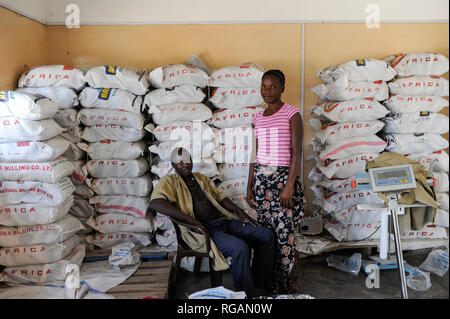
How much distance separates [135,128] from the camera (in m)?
2.64

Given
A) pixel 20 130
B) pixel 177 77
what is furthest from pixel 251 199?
pixel 20 130

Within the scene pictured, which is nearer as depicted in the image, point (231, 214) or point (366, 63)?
point (231, 214)

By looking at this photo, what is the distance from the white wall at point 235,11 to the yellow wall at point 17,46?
→ 0.58 feet

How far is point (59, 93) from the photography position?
2500 millimetres

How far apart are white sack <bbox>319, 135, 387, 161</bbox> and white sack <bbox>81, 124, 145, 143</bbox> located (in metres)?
1.41

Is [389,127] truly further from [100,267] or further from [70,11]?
[70,11]

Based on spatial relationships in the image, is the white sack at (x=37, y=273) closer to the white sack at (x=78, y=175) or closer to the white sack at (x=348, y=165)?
the white sack at (x=78, y=175)

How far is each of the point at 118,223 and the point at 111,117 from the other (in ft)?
2.52

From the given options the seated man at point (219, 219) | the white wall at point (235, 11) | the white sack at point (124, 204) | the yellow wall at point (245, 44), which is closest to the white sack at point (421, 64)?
the yellow wall at point (245, 44)

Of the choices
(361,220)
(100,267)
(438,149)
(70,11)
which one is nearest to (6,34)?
(70,11)

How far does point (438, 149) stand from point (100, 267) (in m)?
2.61

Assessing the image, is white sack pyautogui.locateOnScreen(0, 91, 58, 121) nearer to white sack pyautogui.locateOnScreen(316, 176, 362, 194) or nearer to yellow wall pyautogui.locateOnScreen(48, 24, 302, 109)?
yellow wall pyautogui.locateOnScreen(48, 24, 302, 109)

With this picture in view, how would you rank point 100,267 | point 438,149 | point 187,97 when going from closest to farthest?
point 100,267
point 187,97
point 438,149

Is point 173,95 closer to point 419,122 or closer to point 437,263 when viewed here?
point 419,122
